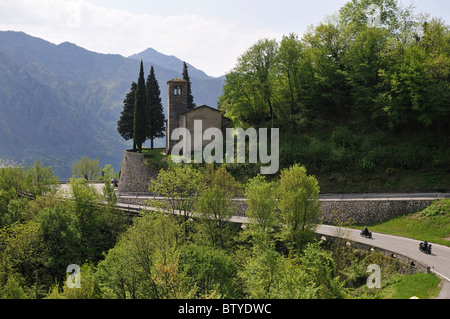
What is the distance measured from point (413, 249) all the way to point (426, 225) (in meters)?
5.04

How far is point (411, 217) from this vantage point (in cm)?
3052

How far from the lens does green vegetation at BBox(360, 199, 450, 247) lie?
2761 centimetres

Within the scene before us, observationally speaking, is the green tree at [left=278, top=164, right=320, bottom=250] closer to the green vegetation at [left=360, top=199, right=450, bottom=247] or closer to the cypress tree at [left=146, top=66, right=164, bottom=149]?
the green vegetation at [left=360, top=199, right=450, bottom=247]

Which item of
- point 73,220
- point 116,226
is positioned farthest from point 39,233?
point 116,226

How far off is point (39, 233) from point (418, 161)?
4107cm

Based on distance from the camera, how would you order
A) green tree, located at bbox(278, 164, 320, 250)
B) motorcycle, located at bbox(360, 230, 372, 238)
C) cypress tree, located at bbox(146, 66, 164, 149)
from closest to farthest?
green tree, located at bbox(278, 164, 320, 250), motorcycle, located at bbox(360, 230, 372, 238), cypress tree, located at bbox(146, 66, 164, 149)

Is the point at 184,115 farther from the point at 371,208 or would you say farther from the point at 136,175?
the point at 371,208

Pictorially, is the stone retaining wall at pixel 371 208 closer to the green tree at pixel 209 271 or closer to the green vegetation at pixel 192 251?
the green vegetation at pixel 192 251

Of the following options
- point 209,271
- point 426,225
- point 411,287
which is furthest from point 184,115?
point 411,287

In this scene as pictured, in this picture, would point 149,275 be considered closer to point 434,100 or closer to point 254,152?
point 254,152

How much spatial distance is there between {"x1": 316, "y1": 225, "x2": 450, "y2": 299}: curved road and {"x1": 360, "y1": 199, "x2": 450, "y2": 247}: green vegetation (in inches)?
43.3

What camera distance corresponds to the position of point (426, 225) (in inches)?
1139

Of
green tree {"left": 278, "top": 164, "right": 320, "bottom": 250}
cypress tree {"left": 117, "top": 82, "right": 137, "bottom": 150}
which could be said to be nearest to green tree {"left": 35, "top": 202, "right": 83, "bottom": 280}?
green tree {"left": 278, "top": 164, "right": 320, "bottom": 250}
